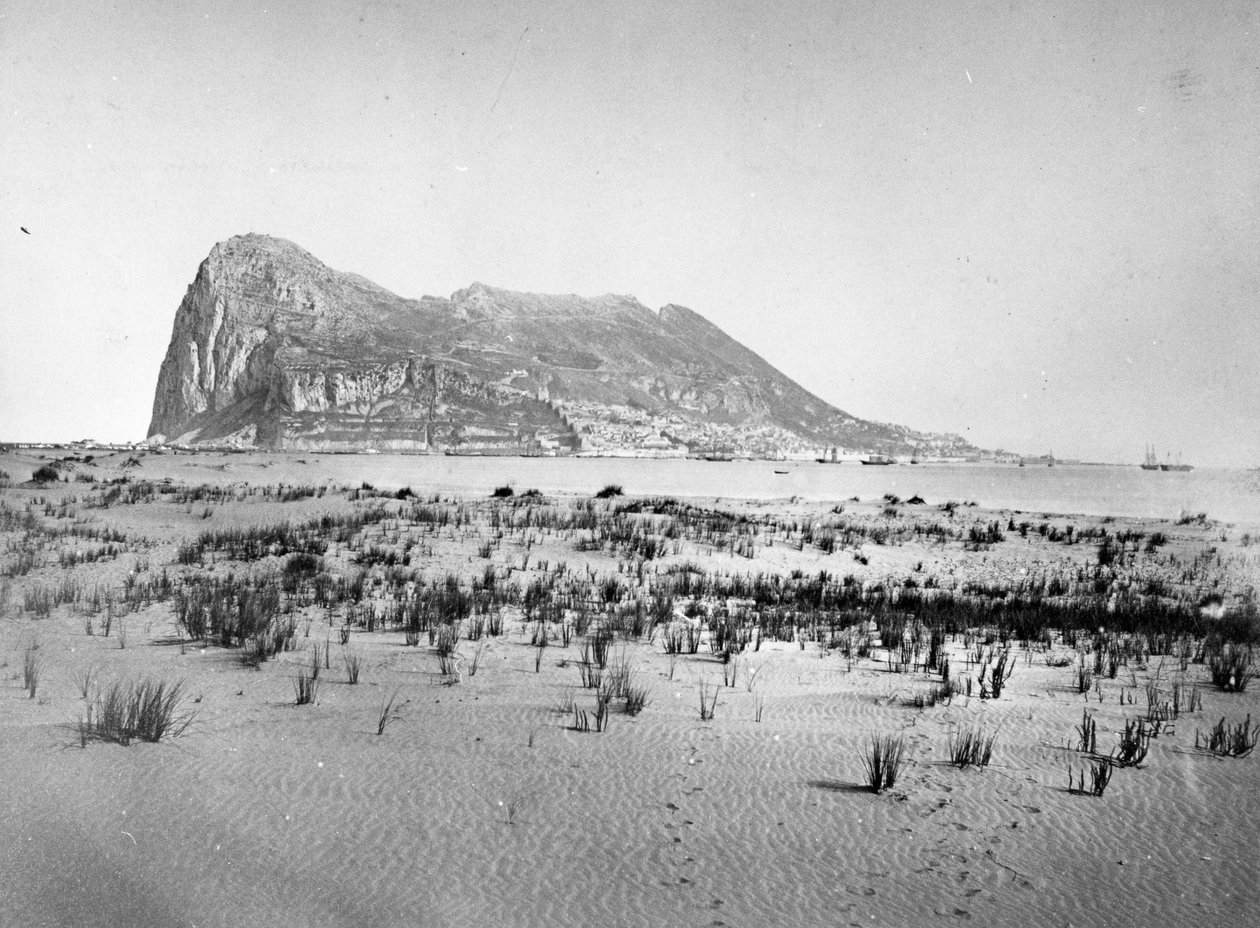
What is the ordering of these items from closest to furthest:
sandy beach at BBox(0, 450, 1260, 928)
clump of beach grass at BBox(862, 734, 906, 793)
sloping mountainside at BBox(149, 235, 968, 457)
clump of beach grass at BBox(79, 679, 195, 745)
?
sandy beach at BBox(0, 450, 1260, 928), clump of beach grass at BBox(862, 734, 906, 793), clump of beach grass at BBox(79, 679, 195, 745), sloping mountainside at BBox(149, 235, 968, 457)

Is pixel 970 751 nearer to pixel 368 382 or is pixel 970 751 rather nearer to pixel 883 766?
pixel 883 766

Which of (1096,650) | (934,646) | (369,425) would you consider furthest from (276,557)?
(369,425)

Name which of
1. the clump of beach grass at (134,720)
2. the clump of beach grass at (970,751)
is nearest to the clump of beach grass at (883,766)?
the clump of beach grass at (970,751)

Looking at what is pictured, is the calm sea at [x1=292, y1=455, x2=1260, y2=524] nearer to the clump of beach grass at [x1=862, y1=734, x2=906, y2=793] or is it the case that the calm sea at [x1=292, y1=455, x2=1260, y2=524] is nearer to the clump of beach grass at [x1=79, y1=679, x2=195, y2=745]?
the clump of beach grass at [x1=79, y1=679, x2=195, y2=745]

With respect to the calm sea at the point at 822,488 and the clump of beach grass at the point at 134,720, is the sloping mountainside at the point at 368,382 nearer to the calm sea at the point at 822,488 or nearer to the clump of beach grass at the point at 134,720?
the calm sea at the point at 822,488

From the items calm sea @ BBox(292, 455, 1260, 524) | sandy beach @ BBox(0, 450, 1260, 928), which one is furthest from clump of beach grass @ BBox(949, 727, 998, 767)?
calm sea @ BBox(292, 455, 1260, 524)
